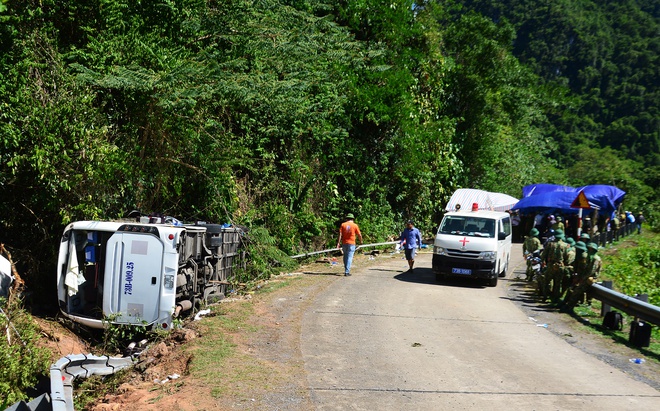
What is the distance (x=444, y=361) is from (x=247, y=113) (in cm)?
1203

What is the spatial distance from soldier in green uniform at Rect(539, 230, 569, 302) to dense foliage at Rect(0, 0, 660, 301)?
25.0ft

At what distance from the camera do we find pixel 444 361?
32.8 feet

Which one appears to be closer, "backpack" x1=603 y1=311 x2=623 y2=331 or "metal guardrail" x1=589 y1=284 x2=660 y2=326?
"metal guardrail" x1=589 y1=284 x2=660 y2=326

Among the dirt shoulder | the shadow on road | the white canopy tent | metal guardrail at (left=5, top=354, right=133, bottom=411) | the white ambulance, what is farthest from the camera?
the white canopy tent

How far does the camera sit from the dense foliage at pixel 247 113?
41.1 ft

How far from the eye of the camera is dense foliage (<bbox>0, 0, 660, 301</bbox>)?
41.1 feet

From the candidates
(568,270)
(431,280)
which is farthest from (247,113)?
(568,270)

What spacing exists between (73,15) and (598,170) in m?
54.6

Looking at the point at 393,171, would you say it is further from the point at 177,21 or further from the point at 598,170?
the point at 598,170

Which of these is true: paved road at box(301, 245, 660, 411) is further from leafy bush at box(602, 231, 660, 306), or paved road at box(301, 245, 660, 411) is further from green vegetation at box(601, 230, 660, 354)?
leafy bush at box(602, 231, 660, 306)

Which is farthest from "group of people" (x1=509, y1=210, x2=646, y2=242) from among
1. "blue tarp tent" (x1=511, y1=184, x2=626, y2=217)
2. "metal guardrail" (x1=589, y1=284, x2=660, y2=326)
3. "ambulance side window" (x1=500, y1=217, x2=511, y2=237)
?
"metal guardrail" (x1=589, y1=284, x2=660, y2=326)

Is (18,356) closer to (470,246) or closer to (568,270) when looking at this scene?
(568,270)

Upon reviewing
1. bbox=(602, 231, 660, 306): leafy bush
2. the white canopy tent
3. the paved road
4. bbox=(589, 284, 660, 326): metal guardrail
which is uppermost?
the white canopy tent

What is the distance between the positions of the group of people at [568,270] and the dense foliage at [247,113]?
767cm
